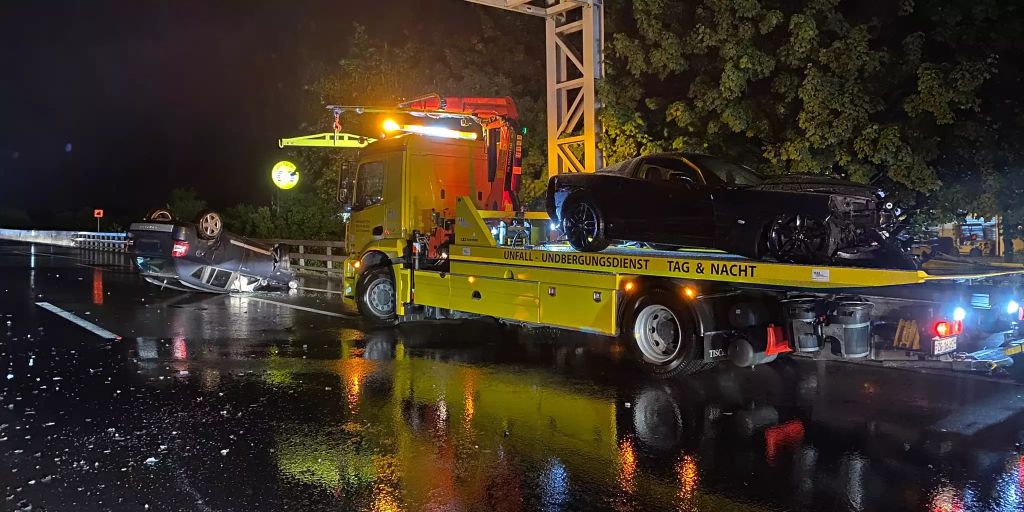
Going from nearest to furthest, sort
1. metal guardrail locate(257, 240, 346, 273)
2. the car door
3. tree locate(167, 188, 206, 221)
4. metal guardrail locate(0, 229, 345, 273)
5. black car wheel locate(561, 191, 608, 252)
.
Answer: the car door → black car wheel locate(561, 191, 608, 252) → metal guardrail locate(257, 240, 346, 273) → metal guardrail locate(0, 229, 345, 273) → tree locate(167, 188, 206, 221)

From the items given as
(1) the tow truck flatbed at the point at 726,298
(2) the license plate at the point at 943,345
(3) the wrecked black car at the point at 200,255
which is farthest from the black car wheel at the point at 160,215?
(2) the license plate at the point at 943,345

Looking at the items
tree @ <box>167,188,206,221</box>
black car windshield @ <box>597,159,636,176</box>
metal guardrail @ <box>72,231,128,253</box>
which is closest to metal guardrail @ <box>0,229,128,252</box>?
metal guardrail @ <box>72,231,128,253</box>

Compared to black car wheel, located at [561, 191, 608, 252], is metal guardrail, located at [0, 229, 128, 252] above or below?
above

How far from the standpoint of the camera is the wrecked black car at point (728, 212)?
22.4ft

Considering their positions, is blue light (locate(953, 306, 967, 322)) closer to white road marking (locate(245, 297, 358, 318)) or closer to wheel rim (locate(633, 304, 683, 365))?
wheel rim (locate(633, 304, 683, 365))

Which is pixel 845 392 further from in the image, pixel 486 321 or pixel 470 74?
pixel 470 74

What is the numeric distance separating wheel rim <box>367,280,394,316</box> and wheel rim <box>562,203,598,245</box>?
3.83 metres

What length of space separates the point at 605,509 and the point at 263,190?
131ft

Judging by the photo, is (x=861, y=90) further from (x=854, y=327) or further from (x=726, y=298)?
(x=854, y=327)

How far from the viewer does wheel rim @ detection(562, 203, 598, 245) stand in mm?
8891

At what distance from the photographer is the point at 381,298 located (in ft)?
39.6

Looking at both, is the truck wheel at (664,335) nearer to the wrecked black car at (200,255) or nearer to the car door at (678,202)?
the car door at (678,202)

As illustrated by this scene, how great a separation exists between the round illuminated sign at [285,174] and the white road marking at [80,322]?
35.8 ft

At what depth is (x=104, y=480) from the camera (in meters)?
4.85
